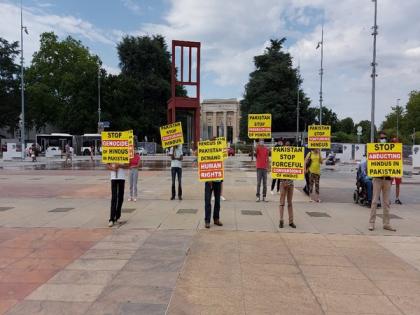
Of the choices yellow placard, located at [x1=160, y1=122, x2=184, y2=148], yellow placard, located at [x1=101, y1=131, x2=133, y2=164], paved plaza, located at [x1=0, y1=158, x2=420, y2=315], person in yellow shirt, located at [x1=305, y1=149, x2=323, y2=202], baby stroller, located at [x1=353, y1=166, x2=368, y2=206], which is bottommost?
paved plaza, located at [x1=0, y1=158, x2=420, y2=315]

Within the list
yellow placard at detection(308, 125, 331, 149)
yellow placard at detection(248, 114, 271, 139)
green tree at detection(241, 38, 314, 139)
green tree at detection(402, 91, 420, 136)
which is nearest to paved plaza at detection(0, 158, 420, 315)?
yellow placard at detection(308, 125, 331, 149)

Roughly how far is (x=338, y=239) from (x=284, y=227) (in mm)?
1313

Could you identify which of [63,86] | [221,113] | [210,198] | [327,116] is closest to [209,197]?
[210,198]

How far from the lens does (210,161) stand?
941 cm

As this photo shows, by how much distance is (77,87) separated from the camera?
70.5m

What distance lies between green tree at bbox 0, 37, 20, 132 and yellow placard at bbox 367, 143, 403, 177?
238 feet

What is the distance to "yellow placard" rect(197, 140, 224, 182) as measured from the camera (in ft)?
30.3

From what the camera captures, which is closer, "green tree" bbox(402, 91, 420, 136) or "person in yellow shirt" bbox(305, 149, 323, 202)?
"person in yellow shirt" bbox(305, 149, 323, 202)

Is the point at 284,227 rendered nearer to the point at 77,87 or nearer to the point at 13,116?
the point at 77,87

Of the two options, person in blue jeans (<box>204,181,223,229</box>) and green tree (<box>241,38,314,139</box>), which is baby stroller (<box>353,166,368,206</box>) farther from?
green tree (<box>241,38,314,139</box>)

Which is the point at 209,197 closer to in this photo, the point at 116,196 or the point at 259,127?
the point at 116,196

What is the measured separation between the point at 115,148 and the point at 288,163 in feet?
12.3

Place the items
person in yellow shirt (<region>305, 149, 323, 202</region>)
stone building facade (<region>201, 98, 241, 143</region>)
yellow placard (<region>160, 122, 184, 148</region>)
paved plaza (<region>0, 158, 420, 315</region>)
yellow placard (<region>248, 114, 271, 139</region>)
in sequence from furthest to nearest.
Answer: stone building facade (<region>201, 98, 241, 143</region>) < yellow placard (<region>248, 114, 271, 139</region>) < person in yellow shirt (<region>305, 149, 323, 202</region>) < yellow placard (<region>160, 122, 184, 148</region>) < paved plaza (<region>0, 158, 420, 315</region>)

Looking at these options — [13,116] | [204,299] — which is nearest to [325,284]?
[204,299]
